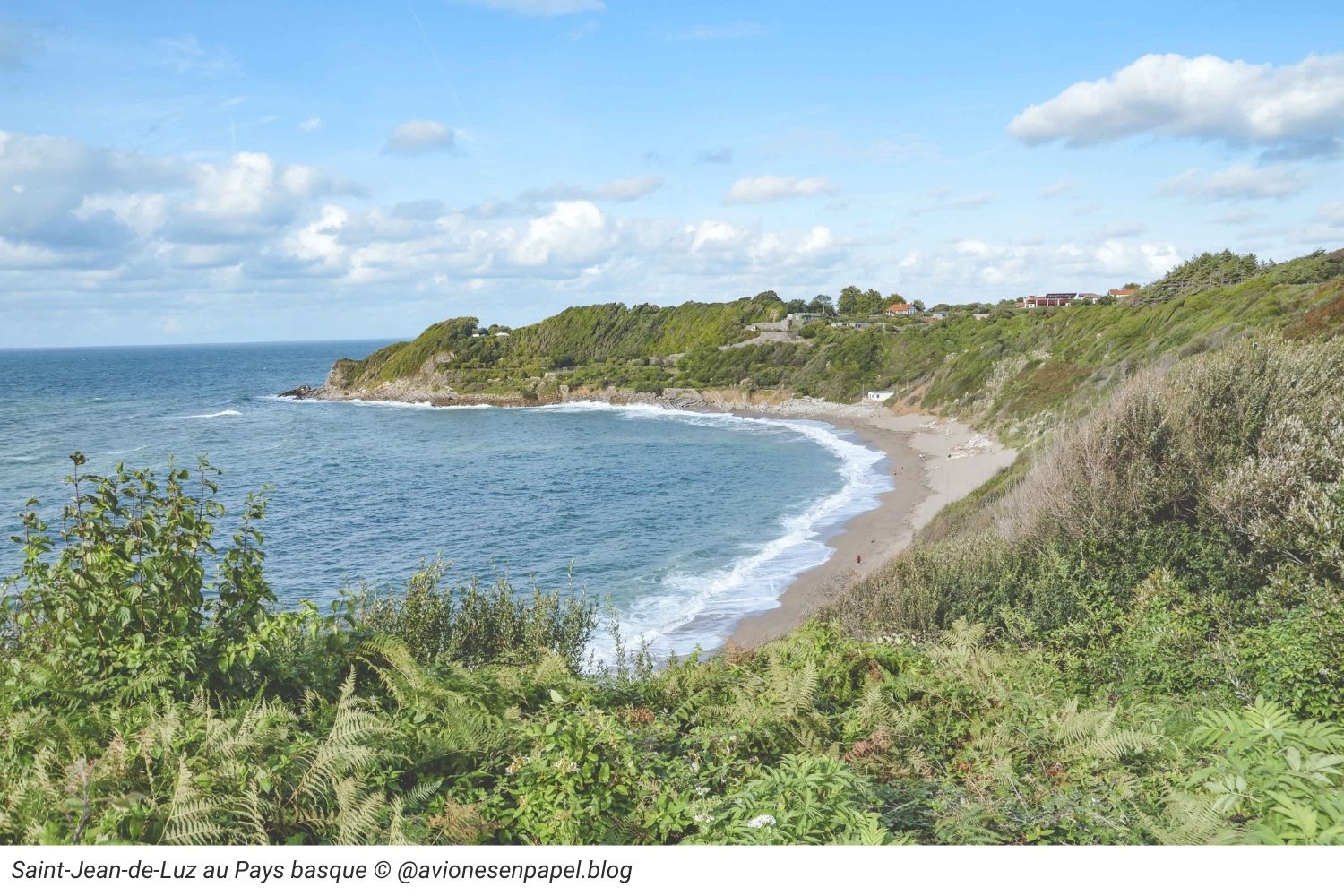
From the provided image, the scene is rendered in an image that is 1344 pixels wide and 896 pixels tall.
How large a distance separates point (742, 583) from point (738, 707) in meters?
22.1

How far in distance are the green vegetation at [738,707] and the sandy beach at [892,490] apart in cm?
735

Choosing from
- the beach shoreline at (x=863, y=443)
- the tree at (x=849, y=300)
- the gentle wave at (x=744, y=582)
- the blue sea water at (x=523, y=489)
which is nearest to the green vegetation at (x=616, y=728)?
the beach shoreline at (x=863, y=443)

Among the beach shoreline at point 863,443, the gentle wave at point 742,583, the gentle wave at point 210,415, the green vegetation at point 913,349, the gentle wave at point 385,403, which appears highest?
the green vegetation at point 913,349

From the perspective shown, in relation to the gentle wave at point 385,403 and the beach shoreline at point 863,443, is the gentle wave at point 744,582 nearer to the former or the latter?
the beach shoreline at point 863,443

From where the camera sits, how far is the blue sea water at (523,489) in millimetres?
30000

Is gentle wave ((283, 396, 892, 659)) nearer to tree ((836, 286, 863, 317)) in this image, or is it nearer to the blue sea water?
the blue sea water

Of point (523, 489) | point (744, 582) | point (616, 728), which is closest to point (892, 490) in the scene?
point (744, 582)

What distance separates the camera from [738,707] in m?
6.87

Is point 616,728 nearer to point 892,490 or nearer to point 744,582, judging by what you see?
point 744,582

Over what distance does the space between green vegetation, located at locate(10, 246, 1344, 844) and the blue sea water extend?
6.09m

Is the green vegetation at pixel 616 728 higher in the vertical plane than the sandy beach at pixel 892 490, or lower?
higher
